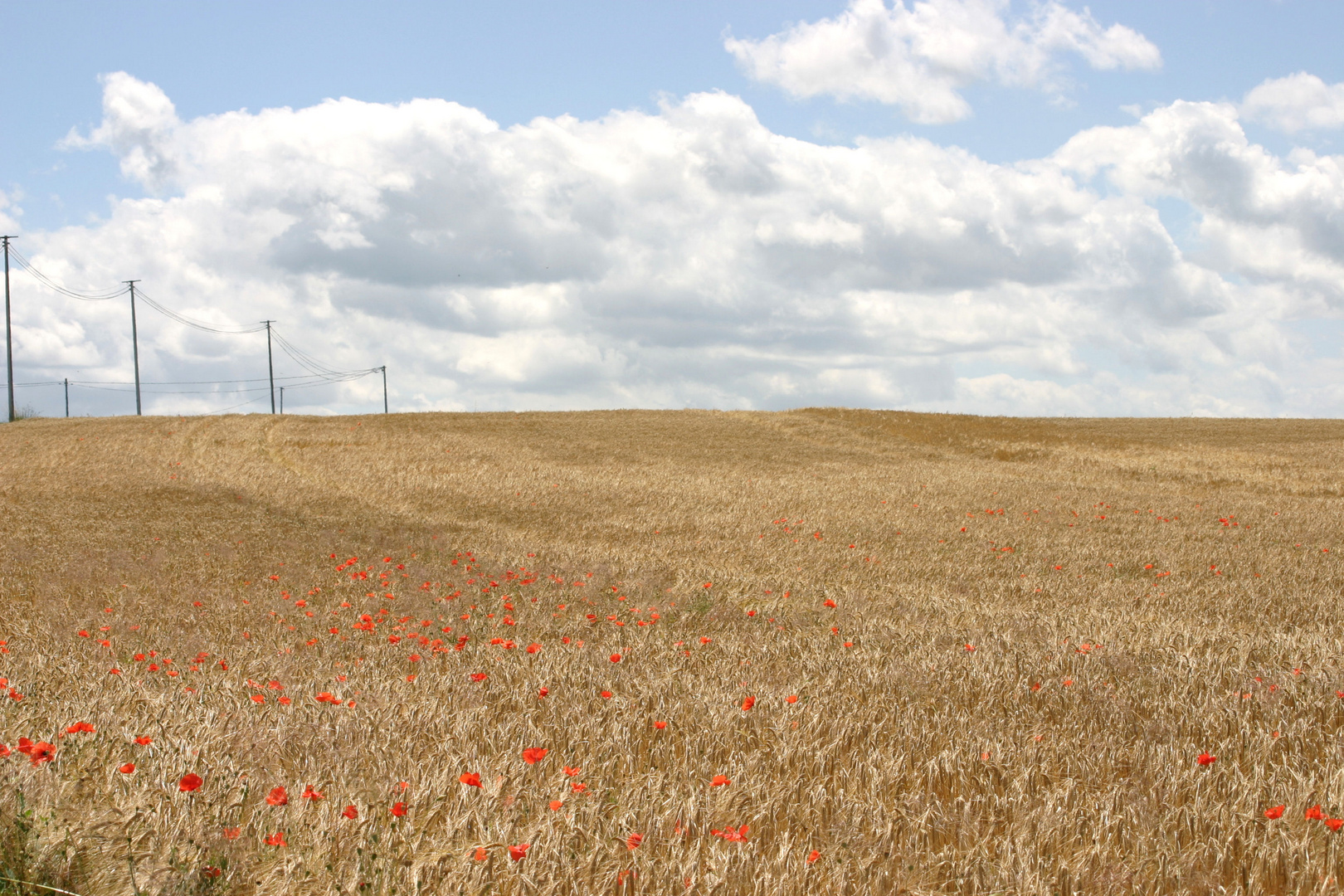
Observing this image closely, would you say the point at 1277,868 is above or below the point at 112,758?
below

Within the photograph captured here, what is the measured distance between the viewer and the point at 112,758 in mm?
3438

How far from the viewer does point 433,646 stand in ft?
19.3

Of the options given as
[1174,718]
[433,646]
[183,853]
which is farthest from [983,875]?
[433,646]

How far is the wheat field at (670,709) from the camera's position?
9.12 ft

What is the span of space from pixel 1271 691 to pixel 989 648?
1684 millimetres

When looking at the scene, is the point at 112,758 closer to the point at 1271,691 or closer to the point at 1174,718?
the point at 1174,718

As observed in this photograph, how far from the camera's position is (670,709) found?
4324 mm

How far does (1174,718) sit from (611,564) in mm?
8151

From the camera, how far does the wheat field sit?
2.78m

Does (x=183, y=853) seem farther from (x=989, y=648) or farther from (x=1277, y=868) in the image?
(x=989, y=648)

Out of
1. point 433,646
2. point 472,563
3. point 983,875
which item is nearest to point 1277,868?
point 983,875

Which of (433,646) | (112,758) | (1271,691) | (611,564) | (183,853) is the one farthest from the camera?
(611,564)

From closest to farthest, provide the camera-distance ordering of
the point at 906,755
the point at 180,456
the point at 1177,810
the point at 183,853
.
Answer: the point at 183,853
the point at 1177,810
the point at 906,755
the point at 180,456

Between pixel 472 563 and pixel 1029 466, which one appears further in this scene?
pixel 1029 466
